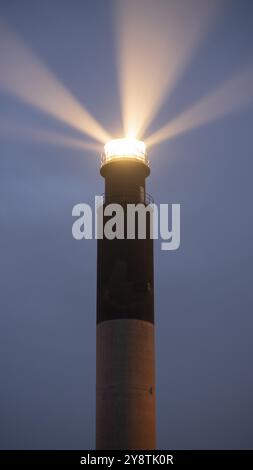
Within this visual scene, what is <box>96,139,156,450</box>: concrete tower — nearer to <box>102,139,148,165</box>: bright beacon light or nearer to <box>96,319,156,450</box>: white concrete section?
<box>96,319,156,450</box>: white concrete section

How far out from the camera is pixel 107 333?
50.0 metres

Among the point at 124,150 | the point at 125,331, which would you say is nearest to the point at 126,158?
the point at 124,150

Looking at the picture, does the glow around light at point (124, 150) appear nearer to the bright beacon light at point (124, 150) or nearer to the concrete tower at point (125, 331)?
the bright beacon light at point (124, 150)

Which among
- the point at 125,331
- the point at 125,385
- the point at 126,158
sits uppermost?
the point at 126,158

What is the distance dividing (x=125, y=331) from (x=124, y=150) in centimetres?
1201

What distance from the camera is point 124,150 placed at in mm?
54469

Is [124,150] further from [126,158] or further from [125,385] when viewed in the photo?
[125,385]

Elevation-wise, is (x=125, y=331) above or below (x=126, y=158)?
below

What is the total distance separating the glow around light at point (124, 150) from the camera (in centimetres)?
5441

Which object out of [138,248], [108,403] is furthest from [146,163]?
[108,403]

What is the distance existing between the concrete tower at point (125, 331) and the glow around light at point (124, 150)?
0.58 feet
